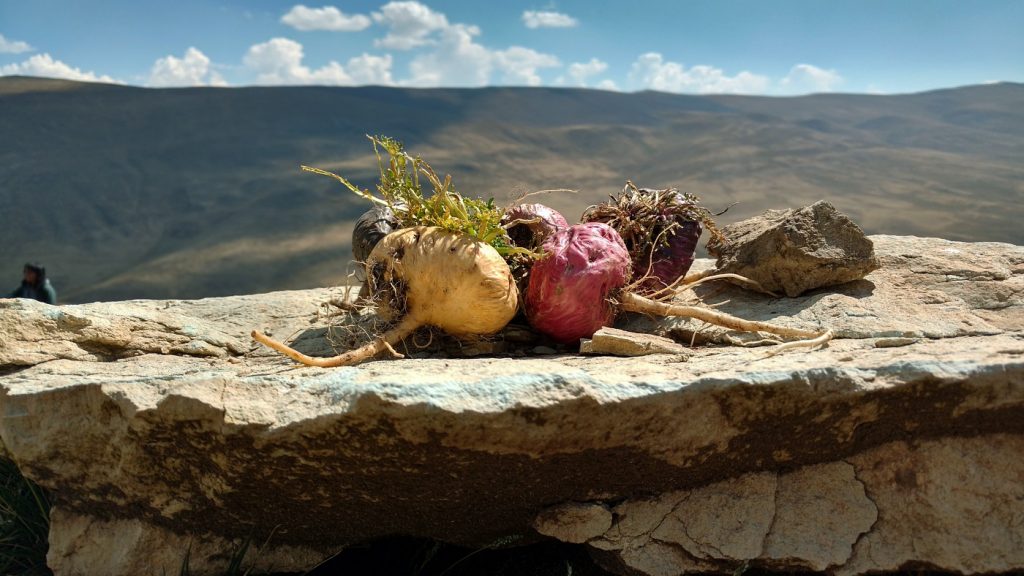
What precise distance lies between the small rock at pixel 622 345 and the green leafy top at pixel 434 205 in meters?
0.39

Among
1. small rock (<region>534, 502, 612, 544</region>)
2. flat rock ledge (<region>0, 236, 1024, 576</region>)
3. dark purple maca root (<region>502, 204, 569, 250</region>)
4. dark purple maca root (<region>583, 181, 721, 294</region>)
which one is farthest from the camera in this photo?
dark purple maca root (<region>583, 181, 721, 294</region>)

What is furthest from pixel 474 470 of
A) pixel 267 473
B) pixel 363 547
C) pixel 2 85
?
pixel 2 85

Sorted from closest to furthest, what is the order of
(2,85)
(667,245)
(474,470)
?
(474,470), (667,245), (2,85)

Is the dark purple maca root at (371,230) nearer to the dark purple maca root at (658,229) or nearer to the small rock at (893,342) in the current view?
the dark purple maca root at (658,229)

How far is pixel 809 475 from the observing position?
2.50 m

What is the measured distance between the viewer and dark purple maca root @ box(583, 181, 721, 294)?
3195mm

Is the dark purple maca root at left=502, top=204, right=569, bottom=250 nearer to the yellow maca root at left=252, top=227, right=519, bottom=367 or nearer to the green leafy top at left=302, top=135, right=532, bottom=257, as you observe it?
the green leafy top at left=302, top=135, right=532, bottom=257

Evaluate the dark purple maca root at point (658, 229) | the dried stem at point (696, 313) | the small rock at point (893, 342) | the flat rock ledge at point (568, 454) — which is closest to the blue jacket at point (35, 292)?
the flat rock ledge at point (568, 454)

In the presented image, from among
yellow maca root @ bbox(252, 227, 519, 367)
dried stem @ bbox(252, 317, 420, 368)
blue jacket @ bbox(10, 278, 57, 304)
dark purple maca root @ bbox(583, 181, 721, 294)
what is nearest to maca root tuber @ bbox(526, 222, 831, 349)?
yellow maca root @ bbox(252, 227, 519, 367)

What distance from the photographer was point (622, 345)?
270 cm

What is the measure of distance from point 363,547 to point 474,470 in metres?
0.80

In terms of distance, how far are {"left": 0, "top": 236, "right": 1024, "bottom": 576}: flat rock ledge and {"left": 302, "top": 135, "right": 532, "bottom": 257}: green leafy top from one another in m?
0.50

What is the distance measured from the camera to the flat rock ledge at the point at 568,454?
2.21 meters

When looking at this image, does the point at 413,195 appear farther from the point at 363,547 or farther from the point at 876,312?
the point at 876,312
